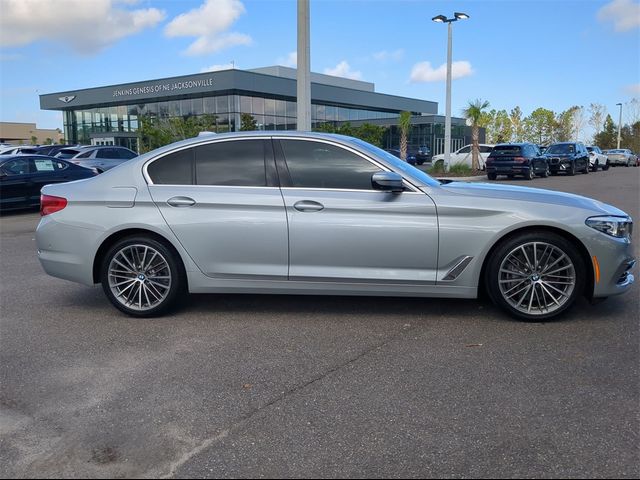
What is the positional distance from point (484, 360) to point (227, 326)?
218 cm

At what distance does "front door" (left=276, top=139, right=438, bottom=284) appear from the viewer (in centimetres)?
486

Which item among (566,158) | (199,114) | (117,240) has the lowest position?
(117,240)

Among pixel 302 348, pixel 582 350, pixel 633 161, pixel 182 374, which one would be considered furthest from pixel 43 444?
pixel 633 161

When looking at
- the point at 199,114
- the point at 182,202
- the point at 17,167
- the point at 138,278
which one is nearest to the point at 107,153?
the point at 17,167

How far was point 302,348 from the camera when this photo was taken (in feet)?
14.5

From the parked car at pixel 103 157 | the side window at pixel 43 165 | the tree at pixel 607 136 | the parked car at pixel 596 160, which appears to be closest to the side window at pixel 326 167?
the side window at pixel 43 165

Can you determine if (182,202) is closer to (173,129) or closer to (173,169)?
(173,169)

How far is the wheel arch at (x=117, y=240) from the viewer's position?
5183mm

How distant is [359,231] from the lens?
4.87m

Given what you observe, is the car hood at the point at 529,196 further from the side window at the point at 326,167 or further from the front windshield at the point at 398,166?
the side window at the point at 326,167

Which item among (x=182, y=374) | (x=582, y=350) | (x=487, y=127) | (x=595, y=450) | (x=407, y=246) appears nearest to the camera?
(x=595, y=450)

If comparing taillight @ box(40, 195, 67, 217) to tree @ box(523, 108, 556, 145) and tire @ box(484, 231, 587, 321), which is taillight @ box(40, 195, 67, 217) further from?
tree @ box(523, 108, 556, 145)

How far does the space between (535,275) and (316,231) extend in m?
1.90

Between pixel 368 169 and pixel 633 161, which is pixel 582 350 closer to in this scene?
pixel 368 169
